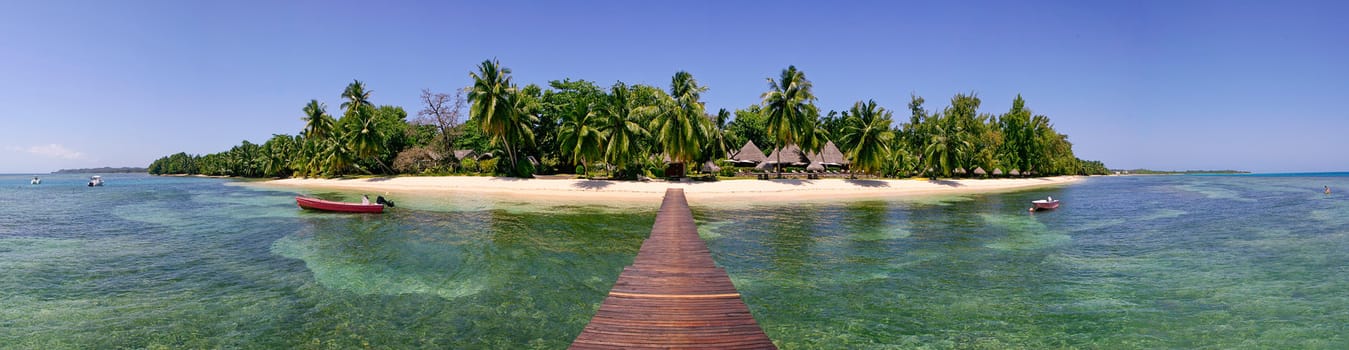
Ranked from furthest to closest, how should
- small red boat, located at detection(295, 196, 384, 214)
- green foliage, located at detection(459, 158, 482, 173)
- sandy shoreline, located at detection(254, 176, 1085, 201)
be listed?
green foliage, located at detection(459, 158, 482, 173), sandy shoreline, located at detection(254, 176, 1085, 201), small red boat, located at detection(295, 196, 384, 214)

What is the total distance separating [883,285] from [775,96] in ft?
122

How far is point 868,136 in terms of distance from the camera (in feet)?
156

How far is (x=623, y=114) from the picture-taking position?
1718 inches

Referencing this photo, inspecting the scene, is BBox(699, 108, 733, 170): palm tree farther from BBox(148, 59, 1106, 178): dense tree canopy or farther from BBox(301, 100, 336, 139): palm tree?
BBox(301, 100, 336, 139): palm tree

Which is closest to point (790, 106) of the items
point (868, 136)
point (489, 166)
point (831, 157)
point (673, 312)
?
point (868, 136)

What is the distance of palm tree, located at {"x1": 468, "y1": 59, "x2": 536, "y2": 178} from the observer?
47.5 m

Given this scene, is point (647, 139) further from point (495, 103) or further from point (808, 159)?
point (808, 159)

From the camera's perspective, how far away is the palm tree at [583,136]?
1726 inches

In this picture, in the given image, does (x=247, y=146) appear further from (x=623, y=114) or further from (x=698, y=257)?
(x=698, y=257)

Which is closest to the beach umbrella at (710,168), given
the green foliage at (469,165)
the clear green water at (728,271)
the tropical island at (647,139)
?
the tropical island at (647,139)

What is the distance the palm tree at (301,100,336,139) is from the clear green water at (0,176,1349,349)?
48.1m

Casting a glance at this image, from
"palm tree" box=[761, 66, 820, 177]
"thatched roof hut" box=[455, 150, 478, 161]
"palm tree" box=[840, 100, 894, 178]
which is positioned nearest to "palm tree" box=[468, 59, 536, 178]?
"thatched roof hut" box=[455, 150, 478, 161]

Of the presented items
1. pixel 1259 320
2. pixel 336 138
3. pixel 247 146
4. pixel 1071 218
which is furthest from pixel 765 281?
Answer: pixel 247 146

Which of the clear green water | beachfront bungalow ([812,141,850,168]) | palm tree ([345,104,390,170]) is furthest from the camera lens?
beachfront bungalow ([812,141,850,168])
